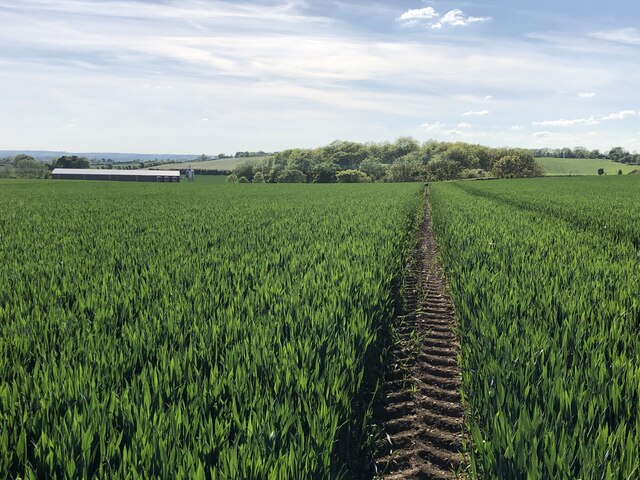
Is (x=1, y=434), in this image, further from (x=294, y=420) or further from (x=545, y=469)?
(x=545, y=469)

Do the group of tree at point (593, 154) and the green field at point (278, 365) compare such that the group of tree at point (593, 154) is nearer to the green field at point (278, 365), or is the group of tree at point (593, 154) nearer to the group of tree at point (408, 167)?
the group of tree at point (408, 167)

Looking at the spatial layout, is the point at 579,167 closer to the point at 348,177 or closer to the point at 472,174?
the point at 472,174

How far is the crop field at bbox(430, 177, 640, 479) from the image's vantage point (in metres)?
2.22

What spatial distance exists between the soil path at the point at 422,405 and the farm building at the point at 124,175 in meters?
108

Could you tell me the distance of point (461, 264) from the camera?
740 cm

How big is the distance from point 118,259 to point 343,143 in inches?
6433

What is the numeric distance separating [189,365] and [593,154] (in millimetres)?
203904

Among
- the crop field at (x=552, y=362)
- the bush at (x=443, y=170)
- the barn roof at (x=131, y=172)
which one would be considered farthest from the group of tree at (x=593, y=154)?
the crop field at (x=552, y=362)

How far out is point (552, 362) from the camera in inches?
126

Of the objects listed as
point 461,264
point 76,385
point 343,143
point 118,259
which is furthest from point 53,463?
point 343,143

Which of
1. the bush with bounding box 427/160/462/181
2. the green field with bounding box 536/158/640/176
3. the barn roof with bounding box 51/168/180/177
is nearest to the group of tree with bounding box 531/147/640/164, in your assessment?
the green field with bounding box 536/158/640/176

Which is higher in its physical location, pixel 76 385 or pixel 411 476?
pixel 76 385

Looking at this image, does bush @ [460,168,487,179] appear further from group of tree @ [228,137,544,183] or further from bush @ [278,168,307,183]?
bush @ [278,168,307,183]

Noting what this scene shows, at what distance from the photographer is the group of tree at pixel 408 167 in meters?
107
